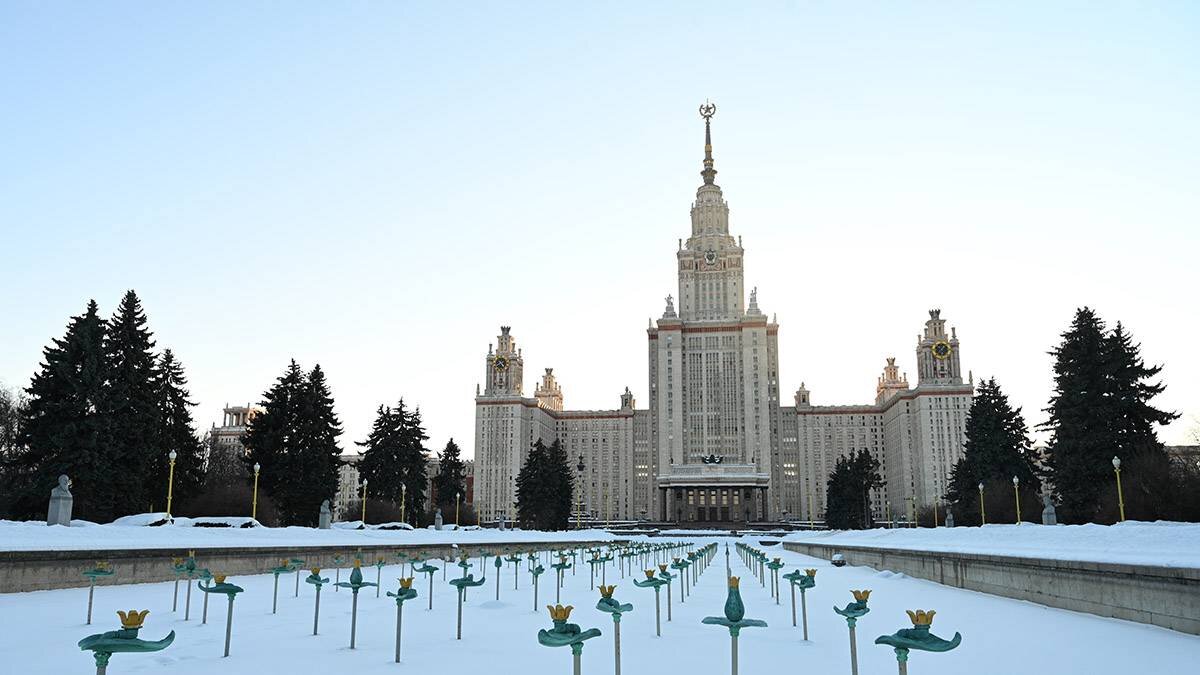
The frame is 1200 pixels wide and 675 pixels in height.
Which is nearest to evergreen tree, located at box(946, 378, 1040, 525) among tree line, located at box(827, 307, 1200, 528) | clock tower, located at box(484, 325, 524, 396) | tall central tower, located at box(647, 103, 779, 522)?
tree line, located at box(827, 307, 1200, 528)

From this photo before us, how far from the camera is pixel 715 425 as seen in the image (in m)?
145

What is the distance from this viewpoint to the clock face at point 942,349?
14088cm

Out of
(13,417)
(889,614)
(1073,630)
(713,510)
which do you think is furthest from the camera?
(713,510)

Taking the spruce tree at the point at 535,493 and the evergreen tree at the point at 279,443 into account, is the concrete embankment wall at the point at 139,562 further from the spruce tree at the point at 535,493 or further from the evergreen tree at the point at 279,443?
the spruce tree at the point at 535,493

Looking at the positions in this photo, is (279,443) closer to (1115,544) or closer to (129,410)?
(129,410)

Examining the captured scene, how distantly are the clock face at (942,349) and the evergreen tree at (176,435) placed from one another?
11938 centimetres

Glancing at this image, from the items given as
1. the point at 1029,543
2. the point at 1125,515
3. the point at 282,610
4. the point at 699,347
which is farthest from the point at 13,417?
the point at 699,347

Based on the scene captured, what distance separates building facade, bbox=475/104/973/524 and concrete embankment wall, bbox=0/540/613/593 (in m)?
109

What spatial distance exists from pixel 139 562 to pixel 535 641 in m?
11.9

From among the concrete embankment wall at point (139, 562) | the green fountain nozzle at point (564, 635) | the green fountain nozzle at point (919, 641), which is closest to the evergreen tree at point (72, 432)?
the concrete embankment wall at point (139, 562)

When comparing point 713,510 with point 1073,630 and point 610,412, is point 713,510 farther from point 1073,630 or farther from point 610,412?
point 1073,630

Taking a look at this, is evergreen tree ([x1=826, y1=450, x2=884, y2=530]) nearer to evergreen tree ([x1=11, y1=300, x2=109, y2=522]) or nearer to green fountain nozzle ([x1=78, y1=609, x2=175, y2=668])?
evergreen tree ([x1=11, y1=300, x2=109, y2=522])

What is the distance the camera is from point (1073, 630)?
11938mm

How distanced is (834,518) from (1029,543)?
3594 inches
